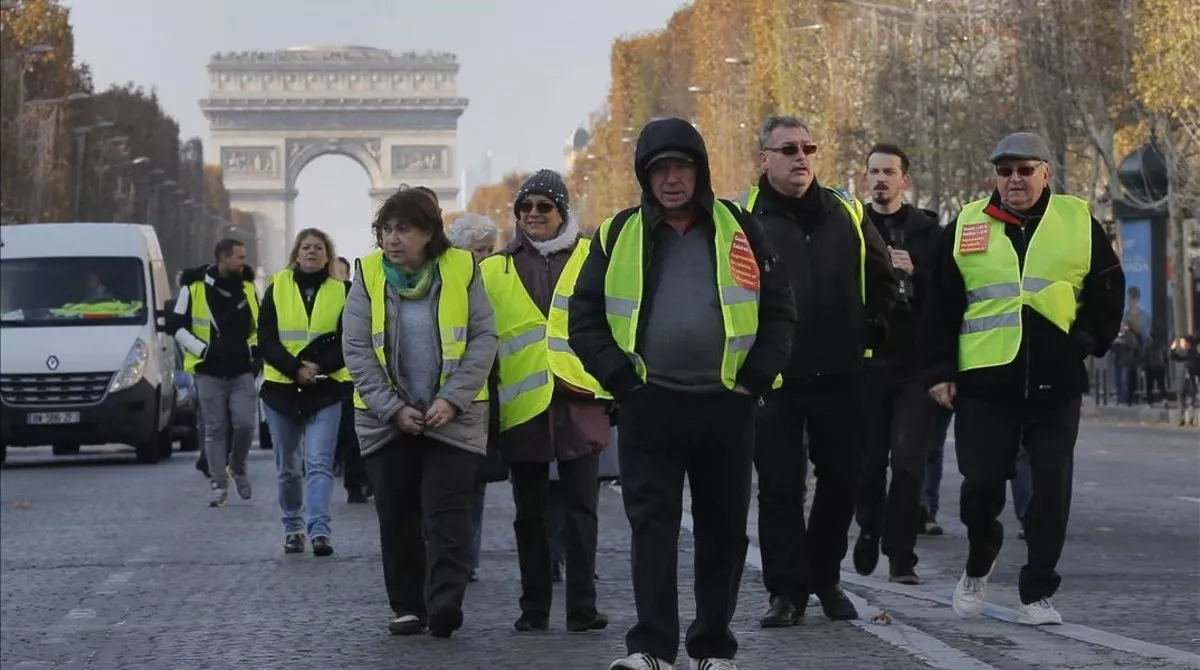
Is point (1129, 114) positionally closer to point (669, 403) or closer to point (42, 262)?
point (42, 262)

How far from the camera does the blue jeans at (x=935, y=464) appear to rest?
14.6 metres

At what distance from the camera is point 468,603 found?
11750 millimetres

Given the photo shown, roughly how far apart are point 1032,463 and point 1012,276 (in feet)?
2.20

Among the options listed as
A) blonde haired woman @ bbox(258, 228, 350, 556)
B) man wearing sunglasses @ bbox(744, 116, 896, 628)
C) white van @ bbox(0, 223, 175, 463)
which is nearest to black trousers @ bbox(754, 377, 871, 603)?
man wearing sunglasses @ bbox(744, 116, 896, 628)

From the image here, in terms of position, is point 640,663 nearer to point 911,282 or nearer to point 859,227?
point 859,227

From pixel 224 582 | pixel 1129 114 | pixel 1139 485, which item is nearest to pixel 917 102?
pixel 1129 114

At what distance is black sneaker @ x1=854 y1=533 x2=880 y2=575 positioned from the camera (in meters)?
11.5

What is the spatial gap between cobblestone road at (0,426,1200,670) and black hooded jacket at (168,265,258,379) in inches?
37.2

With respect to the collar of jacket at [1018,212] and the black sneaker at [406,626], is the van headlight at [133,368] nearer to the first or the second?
the black sneaker at [406,626]

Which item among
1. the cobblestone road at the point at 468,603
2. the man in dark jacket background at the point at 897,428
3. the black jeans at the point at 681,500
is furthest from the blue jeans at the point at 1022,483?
the black jeans at the point at 681,500

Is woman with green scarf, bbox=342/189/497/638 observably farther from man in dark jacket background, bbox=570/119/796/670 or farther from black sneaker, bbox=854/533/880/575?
black sneaker, bbox=854/533/880/575

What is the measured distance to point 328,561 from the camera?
14.2 meters

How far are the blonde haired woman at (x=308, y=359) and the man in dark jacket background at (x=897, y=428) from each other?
300cm

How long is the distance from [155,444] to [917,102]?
90.7ft
